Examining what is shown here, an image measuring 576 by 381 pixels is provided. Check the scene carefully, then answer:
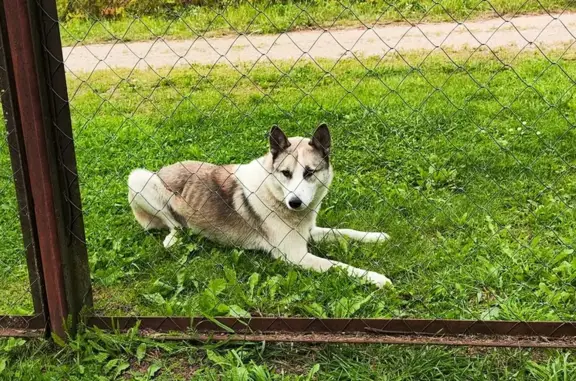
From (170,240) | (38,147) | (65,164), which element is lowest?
(170,240)

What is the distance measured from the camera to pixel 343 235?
3.93m

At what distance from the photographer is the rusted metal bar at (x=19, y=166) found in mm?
2568

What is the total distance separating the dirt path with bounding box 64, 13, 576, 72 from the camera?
777 cm

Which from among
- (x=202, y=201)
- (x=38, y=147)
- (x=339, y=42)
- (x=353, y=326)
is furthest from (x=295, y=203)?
(x=339, y=42)

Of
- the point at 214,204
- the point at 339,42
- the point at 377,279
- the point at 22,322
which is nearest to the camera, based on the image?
the point at 22,322

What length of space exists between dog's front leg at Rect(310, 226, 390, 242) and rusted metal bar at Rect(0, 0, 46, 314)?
169 cm

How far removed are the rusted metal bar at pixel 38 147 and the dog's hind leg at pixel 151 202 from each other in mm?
1280

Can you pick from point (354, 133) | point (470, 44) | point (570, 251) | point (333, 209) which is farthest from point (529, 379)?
point (470, 44)

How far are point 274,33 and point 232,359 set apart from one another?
642 centimetres

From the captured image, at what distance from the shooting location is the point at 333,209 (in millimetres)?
4320

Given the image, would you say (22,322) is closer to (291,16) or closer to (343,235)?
(343,235)

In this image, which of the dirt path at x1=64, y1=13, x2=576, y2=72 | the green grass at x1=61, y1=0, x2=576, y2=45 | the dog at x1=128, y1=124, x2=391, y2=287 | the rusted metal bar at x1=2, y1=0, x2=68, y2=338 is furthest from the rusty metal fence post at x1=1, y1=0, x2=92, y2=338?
the green grass at x1=61, y1=0, x2=576, y2=45

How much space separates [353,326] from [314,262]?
800 millimetres

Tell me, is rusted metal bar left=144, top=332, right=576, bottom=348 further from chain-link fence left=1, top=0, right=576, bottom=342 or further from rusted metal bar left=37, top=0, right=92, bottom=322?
rusted metal bar left=37, top=0, right=92, bottom=322
